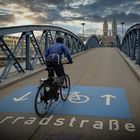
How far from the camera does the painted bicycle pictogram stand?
8898 mm

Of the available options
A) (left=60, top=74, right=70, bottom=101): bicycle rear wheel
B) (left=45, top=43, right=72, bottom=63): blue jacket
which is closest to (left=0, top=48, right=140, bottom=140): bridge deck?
(left=60, top=74, right=70, bottom=101): bicycle rear wheel

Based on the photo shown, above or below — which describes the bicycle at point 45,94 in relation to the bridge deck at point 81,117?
above

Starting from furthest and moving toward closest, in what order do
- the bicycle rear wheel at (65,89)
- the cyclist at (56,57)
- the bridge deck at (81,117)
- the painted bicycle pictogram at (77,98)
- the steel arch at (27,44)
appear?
the steel arch at (27,44) → the painted bicycle pictogram at (77,98) → the bicycle rear wheel at (65,89) → the cyclist at (56,57) → the bridge deck at (81,117)

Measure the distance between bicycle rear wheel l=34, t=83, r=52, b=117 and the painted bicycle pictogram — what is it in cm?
142

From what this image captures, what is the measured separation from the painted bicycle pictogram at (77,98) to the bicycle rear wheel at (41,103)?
1.42 meters

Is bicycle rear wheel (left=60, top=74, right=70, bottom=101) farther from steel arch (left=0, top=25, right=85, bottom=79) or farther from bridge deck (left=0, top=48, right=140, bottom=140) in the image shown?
steel arch (left=0, top=25, right=85, bottom=79)

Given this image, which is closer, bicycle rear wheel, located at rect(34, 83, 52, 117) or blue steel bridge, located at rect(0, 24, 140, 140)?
blue steel bridge, located at rect(0, 24, 140, 140)

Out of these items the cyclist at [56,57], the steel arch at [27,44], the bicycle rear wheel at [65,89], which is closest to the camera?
the cyclist at [56,57]

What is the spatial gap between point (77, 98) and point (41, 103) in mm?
2118

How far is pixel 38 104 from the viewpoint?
720 centimetres

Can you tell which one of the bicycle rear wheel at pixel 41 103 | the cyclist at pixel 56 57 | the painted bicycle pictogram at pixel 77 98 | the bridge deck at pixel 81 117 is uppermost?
the cyclist at pixel 56 57

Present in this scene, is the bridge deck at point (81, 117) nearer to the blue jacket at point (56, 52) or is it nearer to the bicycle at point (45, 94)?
the bicycle at point (45, 94)

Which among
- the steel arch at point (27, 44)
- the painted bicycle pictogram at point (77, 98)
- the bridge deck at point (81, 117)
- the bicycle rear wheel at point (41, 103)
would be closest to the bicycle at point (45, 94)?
the bicycle rear wheel at point (41, 103)

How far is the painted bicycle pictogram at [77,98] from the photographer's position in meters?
8.90
